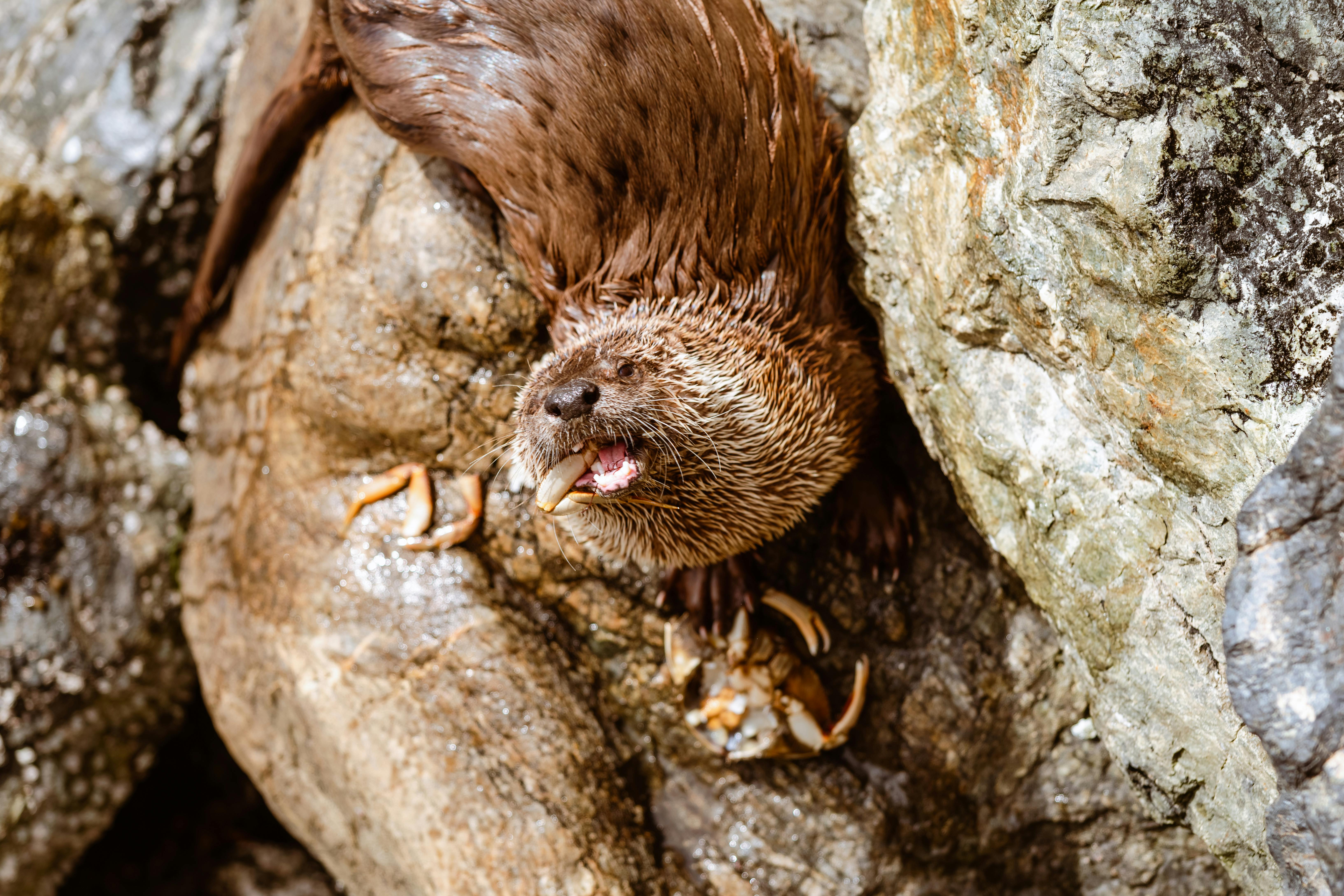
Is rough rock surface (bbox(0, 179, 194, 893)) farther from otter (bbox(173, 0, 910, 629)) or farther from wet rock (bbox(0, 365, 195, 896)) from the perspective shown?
otter (bbox(173, 0, 910, 629))

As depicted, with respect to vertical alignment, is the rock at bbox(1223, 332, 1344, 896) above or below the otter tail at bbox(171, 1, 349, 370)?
above

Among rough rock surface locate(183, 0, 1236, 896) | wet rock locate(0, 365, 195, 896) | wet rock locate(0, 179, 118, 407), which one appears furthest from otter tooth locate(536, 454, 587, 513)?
wet rock locate(0, 179, 118, 407)

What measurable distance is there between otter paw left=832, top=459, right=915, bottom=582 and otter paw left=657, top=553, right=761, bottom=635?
299 millimetres

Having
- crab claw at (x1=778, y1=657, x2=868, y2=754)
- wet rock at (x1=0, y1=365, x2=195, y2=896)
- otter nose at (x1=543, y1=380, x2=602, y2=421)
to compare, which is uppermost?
otter nose at (x1=543, y1=380, x2=602, y2=421)

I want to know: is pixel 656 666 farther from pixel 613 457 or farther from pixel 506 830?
pixel 613 457

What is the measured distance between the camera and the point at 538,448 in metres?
2.20

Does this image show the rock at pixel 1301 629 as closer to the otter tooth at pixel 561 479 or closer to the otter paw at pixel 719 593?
the otter tooth at pixel 561 479

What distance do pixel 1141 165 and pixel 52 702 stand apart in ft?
11.7

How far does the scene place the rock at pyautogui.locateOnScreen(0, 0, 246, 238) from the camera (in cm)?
382

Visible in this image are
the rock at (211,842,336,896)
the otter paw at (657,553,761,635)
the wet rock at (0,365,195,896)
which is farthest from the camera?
the rock at (211,842,336,896)

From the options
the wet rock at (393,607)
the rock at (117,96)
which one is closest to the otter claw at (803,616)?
the wet rock at (393,607)

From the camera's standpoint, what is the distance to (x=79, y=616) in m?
3.45

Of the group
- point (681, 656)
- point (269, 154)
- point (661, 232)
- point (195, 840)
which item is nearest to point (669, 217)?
point (661, 232)

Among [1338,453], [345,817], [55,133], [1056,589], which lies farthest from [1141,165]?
[55,133]
